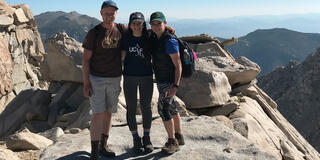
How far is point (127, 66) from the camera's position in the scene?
6832 millimetres

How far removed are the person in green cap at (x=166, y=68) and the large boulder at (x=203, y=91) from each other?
219 inches

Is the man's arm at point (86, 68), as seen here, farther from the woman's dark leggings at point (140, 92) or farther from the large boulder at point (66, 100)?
the large boulder at point (66, 100)

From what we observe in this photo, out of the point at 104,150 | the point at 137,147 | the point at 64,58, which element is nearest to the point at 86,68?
the point at 104,150

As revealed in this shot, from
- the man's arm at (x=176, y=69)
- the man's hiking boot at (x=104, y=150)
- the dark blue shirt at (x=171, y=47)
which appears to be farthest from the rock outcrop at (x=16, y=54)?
the dark blue shirt at (x=171, y=47)

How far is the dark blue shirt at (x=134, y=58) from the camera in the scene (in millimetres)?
6672

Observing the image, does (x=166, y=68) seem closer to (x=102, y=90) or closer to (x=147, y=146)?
(x=102, y=90)

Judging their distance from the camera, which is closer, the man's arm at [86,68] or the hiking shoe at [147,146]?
the man's arm at [86,68]

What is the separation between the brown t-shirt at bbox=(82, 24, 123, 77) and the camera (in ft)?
21.1

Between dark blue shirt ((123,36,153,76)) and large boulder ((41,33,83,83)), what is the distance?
7.00 metres

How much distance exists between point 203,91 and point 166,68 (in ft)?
20.2

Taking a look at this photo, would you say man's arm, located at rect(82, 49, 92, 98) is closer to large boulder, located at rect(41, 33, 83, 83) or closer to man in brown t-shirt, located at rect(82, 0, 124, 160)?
man in brown t-shirt, located at rect(82, 0, 124, 160)

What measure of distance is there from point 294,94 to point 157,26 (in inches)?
3099

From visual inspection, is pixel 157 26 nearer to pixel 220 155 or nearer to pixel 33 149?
pixel 220 155

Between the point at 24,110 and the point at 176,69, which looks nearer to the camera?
the point at 176,69
